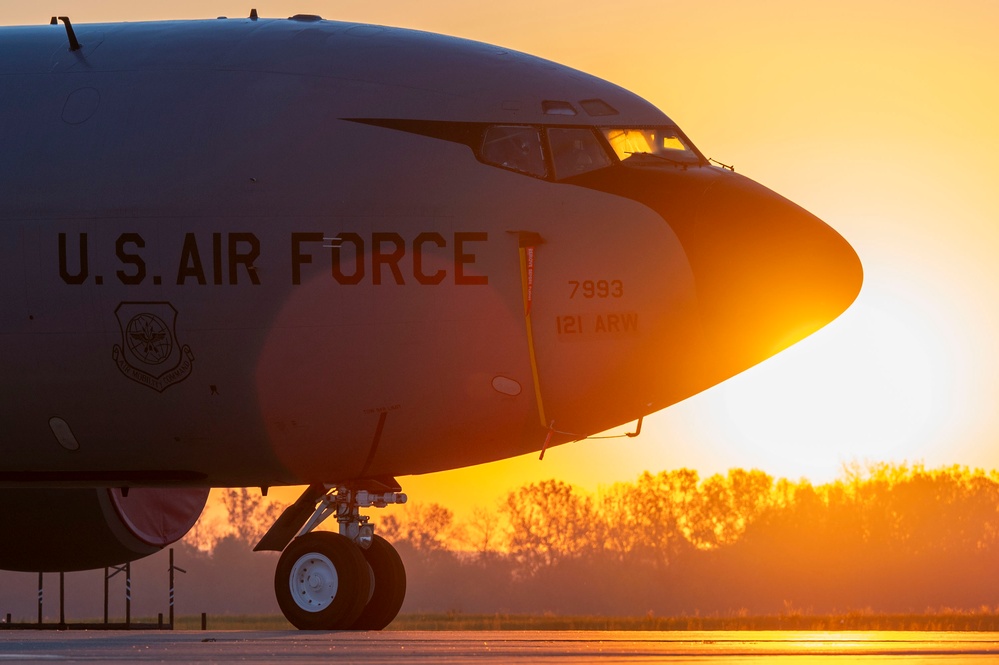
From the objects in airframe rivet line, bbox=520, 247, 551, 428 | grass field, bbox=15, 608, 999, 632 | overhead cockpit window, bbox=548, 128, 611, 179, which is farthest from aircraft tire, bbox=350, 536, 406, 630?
grass field, bbox=15, 608, 999, 632

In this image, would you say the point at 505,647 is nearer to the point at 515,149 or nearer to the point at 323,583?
the point at 323,583

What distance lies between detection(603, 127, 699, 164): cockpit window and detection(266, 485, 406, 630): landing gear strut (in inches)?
197

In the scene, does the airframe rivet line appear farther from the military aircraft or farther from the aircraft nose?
the aircraft nose

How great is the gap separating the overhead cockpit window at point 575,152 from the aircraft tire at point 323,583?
5102 mm

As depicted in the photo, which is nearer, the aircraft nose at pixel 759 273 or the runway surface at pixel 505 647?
the runway surface at pixel 505 647

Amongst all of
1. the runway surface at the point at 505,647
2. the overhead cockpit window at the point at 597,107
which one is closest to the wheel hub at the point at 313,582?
the runway surface at the point at 505,647

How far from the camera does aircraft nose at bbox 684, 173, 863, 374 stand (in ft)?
63.7

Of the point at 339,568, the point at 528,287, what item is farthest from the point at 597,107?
the point at 339,568

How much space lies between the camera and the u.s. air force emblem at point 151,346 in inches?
768

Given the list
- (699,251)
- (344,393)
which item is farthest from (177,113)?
(699,251)

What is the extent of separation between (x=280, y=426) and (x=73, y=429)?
249 centimetres

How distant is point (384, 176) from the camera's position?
1952 centimetres

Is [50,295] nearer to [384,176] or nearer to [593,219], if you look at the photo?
[384,176]

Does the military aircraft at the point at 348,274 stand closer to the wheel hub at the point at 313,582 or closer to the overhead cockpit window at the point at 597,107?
the wheel hub at the point at 313,582
